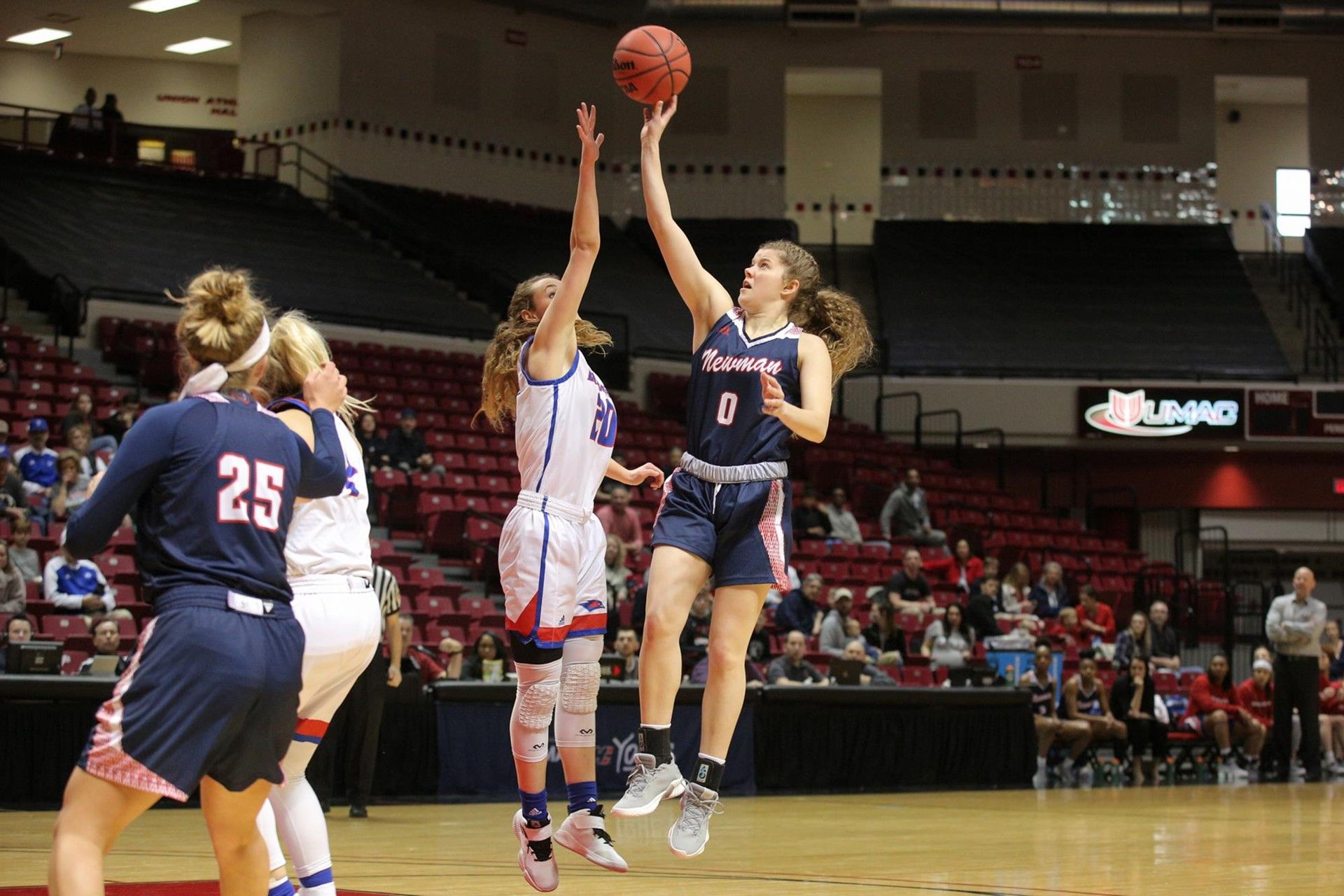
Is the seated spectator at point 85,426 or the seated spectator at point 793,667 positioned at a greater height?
the seated spectator at point 85,426

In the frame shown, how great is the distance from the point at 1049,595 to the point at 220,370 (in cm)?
1524

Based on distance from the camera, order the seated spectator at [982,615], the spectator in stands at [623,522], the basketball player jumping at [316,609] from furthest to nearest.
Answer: the seated spectator at [982,615]
the spectator in stands at [623,522]
the basketball player jumping at [316,609]

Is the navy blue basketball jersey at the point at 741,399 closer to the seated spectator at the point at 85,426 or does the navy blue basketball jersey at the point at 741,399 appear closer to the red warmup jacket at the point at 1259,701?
the seated spectator at the point at 85,426

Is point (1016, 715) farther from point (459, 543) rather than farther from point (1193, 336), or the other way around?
point (1193, 336)

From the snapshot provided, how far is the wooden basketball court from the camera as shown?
6.40 metres

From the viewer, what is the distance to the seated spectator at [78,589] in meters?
11.9

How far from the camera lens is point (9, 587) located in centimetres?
1158

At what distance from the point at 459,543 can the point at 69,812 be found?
41.6 ft

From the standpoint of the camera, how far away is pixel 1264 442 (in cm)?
2575

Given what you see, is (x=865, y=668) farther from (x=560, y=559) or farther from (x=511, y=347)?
(x=560, y=559)

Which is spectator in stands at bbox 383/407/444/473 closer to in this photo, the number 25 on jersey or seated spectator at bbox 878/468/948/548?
seated spectator at bbox 878/468/948/548

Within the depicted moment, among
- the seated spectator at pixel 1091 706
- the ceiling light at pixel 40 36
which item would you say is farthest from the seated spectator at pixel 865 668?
the ceiling light at pixel 40 36

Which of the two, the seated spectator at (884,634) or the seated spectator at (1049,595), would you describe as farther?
the seated spectator at (1049,595)

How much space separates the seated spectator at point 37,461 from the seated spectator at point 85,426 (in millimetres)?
221
